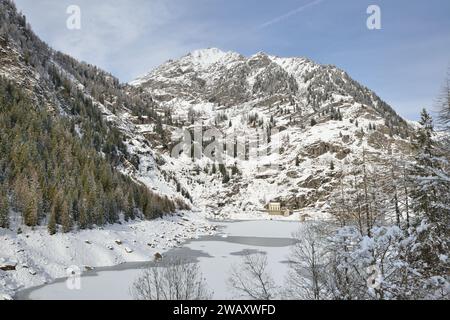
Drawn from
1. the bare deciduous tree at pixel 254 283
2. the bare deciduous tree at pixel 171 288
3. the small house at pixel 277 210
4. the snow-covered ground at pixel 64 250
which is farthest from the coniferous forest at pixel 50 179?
the small house at pixel 277 210

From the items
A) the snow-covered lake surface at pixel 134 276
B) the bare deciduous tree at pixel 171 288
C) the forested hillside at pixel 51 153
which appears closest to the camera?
the bare deciduous tree at pixel 171 288

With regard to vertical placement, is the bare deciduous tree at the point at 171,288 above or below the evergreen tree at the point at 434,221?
below

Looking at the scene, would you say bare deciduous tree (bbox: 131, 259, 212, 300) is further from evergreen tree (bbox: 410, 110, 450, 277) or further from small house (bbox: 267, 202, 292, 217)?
small house (bbox: 267, 202, 292, 217)

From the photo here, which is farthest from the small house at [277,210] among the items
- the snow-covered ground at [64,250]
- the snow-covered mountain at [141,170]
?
the snow-covered ground at [64,250]

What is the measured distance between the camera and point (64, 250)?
35406mm

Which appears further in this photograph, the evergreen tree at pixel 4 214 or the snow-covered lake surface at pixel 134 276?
the evergreen tree at pixel 4 214

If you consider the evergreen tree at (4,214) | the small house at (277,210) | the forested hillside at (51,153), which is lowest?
the small house at (277,210)

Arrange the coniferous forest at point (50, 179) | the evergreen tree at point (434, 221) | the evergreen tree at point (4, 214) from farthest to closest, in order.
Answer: the coniferous forest at point (50, 179), the evergreen tree at point (4, 214), the evergreen tree at point (434, 221)

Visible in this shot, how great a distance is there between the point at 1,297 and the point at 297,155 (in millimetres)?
147459

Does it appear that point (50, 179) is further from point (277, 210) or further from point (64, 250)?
point (277, 210)

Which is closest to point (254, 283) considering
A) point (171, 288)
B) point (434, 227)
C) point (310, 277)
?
point (310, 277)

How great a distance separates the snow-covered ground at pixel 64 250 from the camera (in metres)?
27.9

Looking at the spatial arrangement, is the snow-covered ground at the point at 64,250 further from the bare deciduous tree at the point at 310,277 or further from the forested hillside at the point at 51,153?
the bare deciduous tree at the point at 310,277

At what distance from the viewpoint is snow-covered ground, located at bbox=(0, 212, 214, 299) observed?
1098 inches
